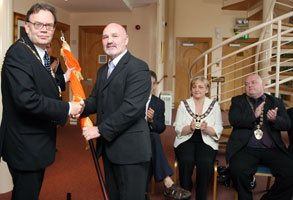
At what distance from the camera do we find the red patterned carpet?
279 centimetres

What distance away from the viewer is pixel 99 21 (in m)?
6.26

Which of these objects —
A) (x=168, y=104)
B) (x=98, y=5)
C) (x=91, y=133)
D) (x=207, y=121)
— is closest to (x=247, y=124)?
(x=207, y=121)

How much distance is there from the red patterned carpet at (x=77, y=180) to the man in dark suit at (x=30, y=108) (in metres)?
1.37

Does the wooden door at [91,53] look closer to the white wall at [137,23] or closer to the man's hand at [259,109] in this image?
the white wall at [137,23]

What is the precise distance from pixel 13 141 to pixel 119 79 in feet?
2.05

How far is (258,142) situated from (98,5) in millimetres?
4134

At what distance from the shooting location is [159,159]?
2594 millimetres

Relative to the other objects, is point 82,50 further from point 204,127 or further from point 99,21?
point 204,127

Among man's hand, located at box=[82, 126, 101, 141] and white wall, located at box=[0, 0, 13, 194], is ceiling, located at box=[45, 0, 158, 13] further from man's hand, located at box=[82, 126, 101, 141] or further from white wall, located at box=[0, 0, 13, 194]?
man's hand, located at box=[82, 126, 101, 141]

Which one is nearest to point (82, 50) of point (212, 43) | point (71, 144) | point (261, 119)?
point (71, 144)

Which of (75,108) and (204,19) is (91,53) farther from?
(75,108)

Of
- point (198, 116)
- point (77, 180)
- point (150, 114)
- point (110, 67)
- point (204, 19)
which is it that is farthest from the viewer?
point (204, 19)

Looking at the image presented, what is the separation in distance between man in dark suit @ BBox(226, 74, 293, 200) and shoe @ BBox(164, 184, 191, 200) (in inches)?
17.8

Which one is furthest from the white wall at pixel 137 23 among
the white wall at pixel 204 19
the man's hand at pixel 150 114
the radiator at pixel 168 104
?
the man's hand at pixel 150 114
